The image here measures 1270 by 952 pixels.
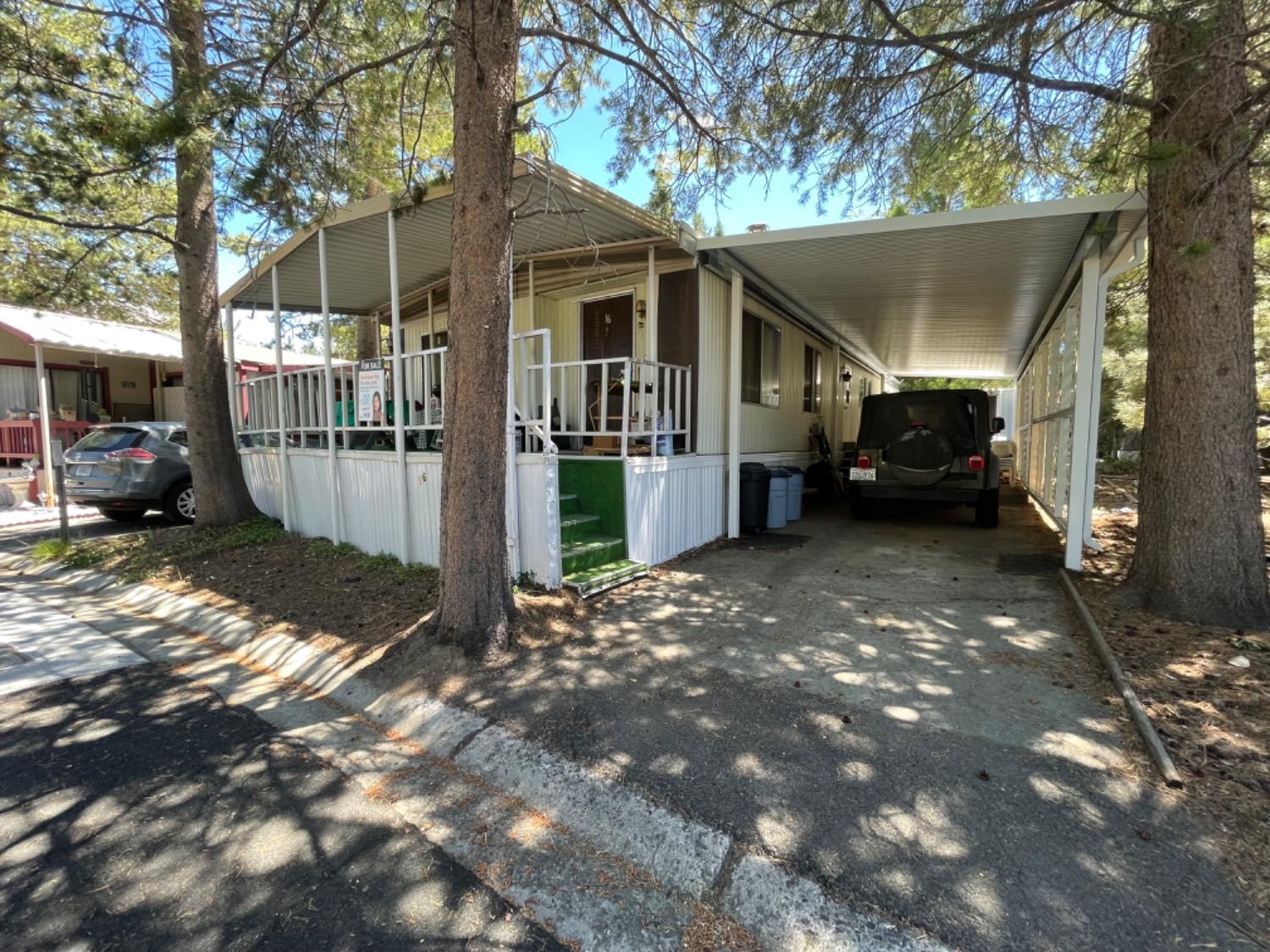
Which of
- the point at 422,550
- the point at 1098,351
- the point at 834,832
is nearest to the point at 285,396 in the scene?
the point at 422,550

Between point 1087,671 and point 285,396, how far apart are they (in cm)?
862

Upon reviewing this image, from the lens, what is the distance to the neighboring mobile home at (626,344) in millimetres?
5312

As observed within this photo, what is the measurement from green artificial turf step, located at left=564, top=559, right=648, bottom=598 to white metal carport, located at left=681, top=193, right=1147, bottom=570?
7.65 ft

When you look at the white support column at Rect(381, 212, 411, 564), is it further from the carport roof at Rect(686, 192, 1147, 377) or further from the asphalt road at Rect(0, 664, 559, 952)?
the carport roof at Rect(686, 192, 1147, 377)

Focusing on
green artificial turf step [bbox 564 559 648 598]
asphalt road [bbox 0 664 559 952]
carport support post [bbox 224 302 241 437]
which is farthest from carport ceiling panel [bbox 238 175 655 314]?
asphalt road [bbox 0 664 559 952]

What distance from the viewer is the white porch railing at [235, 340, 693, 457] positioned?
5.55m

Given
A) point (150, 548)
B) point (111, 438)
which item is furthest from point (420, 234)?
point (111, 438)

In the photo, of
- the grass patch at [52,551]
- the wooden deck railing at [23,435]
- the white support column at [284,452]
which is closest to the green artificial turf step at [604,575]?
the white support column at [284,452]

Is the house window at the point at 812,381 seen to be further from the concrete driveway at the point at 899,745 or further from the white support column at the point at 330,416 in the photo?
the white support column at the point at 330,416

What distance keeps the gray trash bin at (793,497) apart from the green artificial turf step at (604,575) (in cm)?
339

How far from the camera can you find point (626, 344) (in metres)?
7.95

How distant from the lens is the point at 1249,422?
13.3 ft

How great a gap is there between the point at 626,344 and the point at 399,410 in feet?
11.1

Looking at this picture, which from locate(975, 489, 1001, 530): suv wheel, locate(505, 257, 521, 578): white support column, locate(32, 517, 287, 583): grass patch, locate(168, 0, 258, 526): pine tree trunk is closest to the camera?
locate(505, 257, 521, 578): white support column
